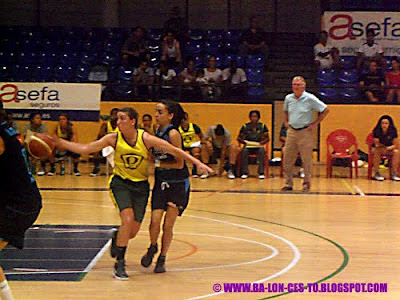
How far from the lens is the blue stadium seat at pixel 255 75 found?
18.9m

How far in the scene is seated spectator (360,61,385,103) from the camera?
1753 centimetres

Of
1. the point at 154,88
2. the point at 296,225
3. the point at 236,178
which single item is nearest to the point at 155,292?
the point at 296,225

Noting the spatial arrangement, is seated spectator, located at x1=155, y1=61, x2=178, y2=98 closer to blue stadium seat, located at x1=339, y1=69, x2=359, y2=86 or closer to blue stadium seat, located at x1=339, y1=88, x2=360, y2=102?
blue stadium seat, located at x1=339, y1=88, x2=360, y2=102

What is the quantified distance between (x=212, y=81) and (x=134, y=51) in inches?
98.2

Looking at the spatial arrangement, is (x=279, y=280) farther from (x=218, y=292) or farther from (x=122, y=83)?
(x=122, y=83)

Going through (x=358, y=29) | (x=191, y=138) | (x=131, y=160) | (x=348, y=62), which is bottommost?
(x=191, y=138)

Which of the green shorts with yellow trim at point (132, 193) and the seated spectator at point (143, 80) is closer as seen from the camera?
the green shorts with yellow trim at point (132, 193)

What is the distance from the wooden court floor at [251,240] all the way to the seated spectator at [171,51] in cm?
521

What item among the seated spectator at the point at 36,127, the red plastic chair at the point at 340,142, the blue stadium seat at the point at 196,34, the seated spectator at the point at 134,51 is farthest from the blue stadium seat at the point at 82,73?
the red plastic chair at the point at 340,142

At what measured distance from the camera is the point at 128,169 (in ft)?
23.2

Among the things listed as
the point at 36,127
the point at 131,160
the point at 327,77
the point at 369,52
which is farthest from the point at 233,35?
the point at 131,160

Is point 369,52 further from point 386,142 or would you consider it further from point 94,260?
point 94,260

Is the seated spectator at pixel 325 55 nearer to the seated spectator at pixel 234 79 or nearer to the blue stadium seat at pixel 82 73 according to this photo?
the seated spectator at pixel 234 79

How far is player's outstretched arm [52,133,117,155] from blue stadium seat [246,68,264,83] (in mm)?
12021
